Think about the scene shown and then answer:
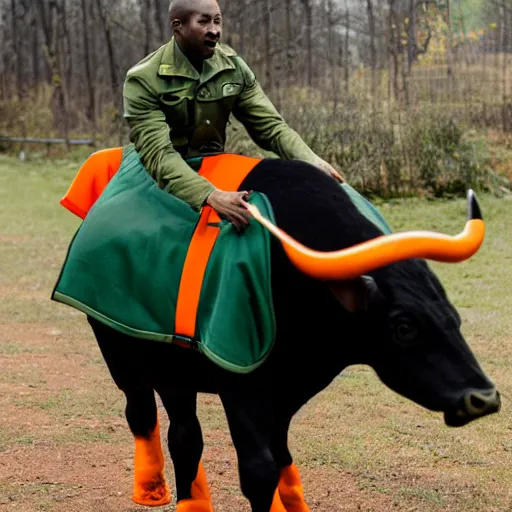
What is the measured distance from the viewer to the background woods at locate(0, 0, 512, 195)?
14805 millimetres

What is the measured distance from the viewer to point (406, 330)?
10.3ft

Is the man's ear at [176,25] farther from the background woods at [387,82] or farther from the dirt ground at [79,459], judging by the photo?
the background woods at [387,82]

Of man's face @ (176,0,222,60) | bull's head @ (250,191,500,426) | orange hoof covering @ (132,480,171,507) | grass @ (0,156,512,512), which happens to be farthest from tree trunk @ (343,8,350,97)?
bull's head @ (250,191,500,426)

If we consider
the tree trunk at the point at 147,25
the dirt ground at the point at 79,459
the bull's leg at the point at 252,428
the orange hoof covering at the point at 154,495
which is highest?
the tree trunk at the point at 147,25

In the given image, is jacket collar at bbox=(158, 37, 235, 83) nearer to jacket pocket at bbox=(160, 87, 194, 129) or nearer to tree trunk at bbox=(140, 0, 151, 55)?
jacket pocket at bbox=(160, 87, 194, 129)

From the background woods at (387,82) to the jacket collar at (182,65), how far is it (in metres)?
10.5

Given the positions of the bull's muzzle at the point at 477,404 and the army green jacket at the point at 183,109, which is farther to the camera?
the army green jacket at the point at 183,109

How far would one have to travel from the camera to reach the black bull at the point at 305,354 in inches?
122

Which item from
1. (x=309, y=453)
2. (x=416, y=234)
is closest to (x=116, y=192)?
(x=416, y=234)

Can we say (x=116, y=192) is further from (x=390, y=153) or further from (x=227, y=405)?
(x=390, y=153)

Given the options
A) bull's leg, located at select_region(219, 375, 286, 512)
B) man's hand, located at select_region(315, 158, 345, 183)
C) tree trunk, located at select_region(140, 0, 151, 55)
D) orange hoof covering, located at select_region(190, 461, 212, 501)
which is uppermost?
tree trunk, located at select_region(140, 0, 151, 55)

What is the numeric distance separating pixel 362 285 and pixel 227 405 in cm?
69

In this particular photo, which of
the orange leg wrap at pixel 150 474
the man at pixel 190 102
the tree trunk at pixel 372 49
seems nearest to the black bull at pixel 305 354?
the man at pixel 190 102

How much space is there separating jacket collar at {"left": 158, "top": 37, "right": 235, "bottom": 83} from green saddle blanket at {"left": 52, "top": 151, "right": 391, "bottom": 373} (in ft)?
1.32
